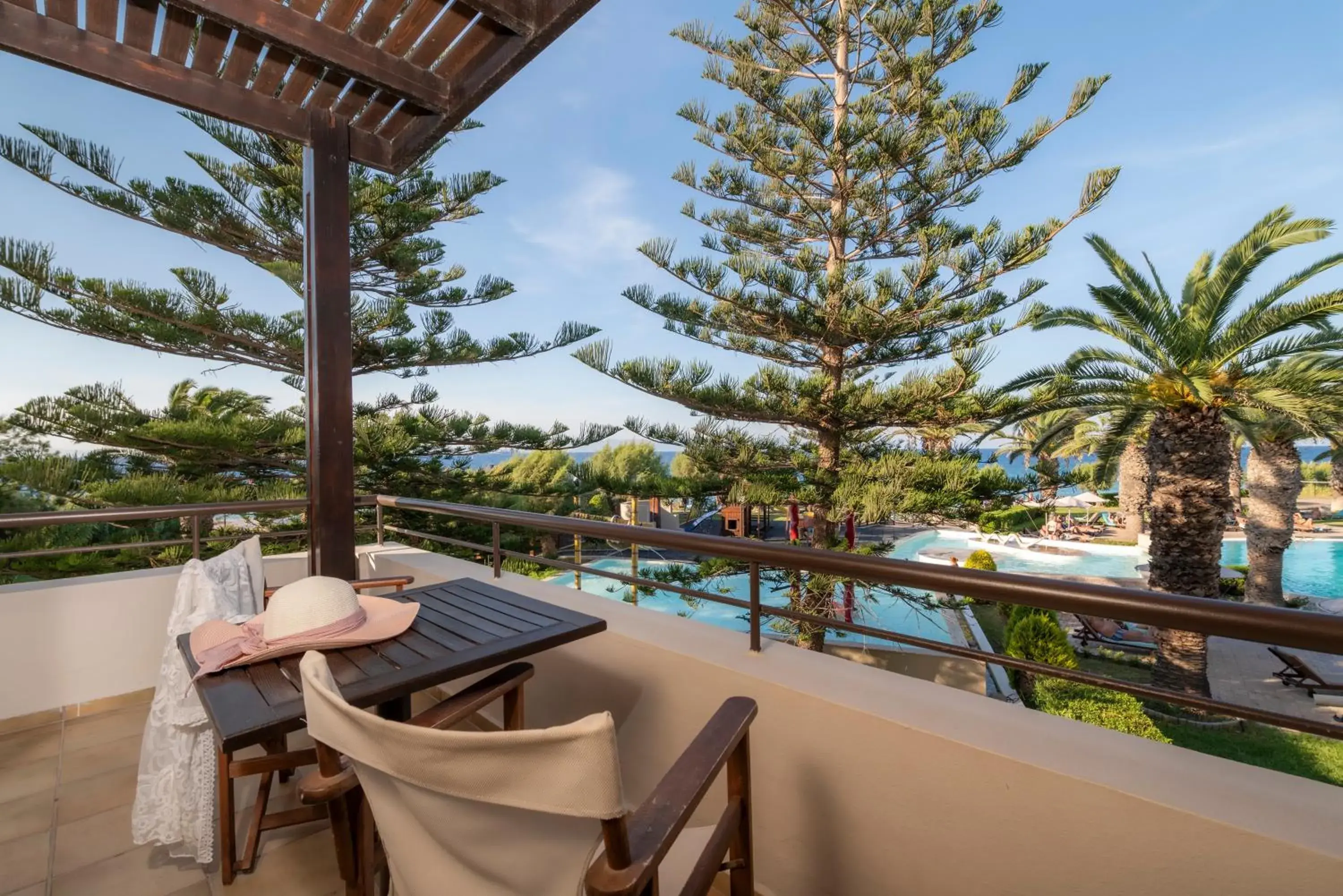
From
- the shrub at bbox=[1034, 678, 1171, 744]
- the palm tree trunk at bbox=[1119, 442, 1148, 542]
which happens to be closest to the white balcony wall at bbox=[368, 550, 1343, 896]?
the shrub at bbox=[1034, 678, 1171, 744]

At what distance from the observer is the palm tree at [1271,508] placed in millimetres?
10078

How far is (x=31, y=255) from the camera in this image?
600 centimetres

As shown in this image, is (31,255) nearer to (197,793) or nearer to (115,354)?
(115,354)

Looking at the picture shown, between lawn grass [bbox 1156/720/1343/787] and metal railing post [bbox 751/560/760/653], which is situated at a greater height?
metal railing post [bbox 751/560/760/653]

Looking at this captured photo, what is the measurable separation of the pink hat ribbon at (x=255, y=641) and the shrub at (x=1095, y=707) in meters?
5.71

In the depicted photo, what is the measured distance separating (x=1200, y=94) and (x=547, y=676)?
637 inches

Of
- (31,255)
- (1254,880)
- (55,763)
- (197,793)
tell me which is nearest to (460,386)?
(31,255)

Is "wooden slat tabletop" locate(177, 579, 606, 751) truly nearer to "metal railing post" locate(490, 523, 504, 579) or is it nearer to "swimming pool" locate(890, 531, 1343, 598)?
"metal railing post" locate(490, 523, 504, 579)

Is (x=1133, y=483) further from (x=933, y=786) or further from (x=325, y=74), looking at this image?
(x=325, y=74)

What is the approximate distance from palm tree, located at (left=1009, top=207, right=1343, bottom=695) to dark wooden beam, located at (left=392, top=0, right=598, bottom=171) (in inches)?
268

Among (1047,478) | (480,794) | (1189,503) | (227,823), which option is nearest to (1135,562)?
(1189,503)

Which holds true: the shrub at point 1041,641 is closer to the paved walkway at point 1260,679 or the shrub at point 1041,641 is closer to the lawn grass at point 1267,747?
the lawn grass at point 1267,747

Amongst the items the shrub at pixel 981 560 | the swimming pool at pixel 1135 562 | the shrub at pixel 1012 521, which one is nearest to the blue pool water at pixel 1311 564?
the swimming pool at pixel 1135 562

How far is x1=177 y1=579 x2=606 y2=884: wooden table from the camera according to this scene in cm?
99
